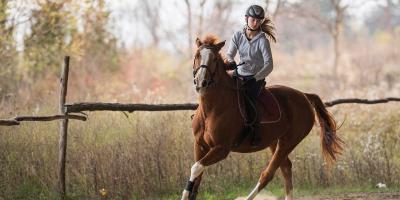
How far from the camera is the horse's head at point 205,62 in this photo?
6.39 metres

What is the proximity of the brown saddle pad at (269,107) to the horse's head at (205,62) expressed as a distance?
0.90m

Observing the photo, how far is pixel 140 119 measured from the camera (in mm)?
10305

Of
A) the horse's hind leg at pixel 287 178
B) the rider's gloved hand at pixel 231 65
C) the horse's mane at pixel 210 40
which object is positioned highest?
the horse's mane at pixel 210 40

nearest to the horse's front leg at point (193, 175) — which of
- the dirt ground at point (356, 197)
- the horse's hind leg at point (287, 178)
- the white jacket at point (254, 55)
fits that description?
the white jacket at point (254, 55)

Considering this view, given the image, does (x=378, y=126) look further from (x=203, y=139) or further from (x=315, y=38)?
(x=315, y=38)

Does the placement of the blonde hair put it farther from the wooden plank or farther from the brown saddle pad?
the wooden plank

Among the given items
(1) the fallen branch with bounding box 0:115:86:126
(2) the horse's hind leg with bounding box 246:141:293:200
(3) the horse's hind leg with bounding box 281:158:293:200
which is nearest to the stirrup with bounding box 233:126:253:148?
(2) the horse's hind leg with bounding box 246:141:293:200

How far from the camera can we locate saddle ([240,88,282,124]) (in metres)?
7.31

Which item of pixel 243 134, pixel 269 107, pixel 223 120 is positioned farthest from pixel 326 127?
pixel 223 120

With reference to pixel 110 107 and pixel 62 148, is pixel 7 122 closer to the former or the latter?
pixel 62 148

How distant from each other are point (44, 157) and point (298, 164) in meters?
4.09

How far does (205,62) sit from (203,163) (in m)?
1.04

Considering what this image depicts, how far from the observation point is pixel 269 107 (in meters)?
7.40

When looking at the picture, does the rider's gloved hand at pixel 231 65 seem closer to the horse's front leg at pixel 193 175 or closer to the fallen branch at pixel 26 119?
the horse's front leg at pixel 193 175
